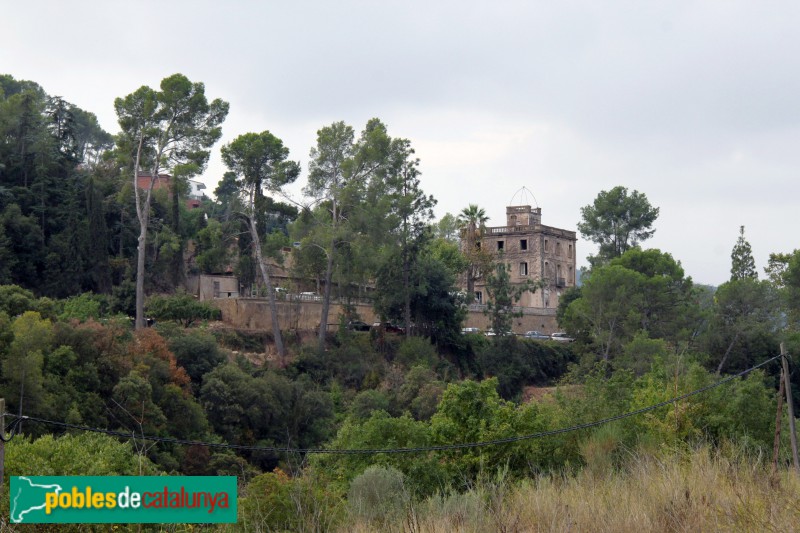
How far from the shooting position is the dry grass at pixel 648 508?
923 cm

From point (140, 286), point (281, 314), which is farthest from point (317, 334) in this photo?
point (140, 286)

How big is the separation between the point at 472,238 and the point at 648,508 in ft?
173

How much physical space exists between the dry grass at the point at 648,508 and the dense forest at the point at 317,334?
4.27 metres

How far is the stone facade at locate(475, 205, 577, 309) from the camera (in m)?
63.7

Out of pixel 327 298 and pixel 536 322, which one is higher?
pixel 327 298

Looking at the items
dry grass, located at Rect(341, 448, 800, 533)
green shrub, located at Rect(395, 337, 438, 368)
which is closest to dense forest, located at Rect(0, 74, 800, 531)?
green shrub, located at Rect(395, 337, 438, 368)

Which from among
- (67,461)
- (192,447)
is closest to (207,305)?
(192,447)

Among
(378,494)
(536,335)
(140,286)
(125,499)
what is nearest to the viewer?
(125,499)

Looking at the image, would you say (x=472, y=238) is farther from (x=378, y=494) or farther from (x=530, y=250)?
(x=378, y=494)

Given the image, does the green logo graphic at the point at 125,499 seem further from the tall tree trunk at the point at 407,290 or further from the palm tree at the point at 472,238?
the palm tree at the point at 472,238

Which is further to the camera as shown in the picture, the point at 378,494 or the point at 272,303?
the point at 272,303

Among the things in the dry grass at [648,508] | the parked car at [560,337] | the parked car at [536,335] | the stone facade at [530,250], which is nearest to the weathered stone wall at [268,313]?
the parked car at [536,335]

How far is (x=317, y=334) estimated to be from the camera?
43.5 meters

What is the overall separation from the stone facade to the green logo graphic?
2091 inches
